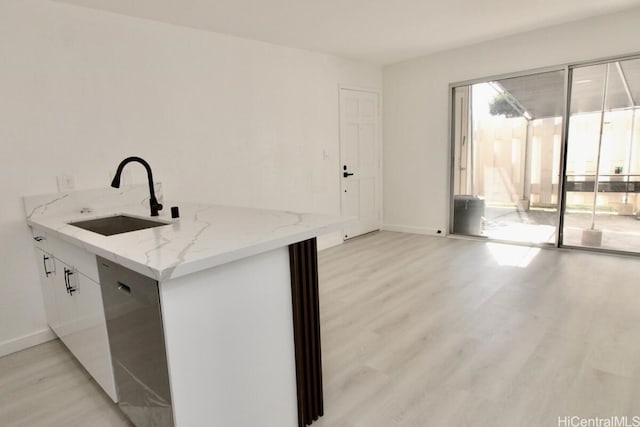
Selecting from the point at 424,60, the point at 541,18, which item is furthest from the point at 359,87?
the point at 541,18

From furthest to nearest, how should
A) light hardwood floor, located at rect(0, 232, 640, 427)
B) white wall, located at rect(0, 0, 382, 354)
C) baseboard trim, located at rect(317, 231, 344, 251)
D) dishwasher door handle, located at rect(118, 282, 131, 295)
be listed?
baseboard trim, located at rect(317, 231, 344, 251) → white wall, located at rect(0, 0, 382, 354) → light hardwood floor, located at rect(0, 232, 640, 427) → dishwasher door handle, located at rect(118, 282, 131, 295)

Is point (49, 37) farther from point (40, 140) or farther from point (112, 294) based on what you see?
point (112, 294)

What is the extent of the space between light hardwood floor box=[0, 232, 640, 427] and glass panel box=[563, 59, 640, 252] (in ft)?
1.69

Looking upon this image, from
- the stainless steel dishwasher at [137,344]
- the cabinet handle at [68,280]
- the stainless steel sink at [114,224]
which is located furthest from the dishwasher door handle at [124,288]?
the stainless steel sink at [114,224]

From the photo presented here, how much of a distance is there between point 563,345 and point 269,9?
333 centimetres

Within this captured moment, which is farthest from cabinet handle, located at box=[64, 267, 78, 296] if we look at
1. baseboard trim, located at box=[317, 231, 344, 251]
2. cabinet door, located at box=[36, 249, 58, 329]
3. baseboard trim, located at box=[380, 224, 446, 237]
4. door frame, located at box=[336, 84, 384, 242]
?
baseboard trim, located at box=[380, 224, 446, 237]

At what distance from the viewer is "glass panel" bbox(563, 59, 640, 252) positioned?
4.03 m

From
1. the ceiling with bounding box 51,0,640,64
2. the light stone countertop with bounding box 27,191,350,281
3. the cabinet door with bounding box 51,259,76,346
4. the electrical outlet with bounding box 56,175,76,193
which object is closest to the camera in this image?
the light stone countertop with bounding box 27,191,350,281

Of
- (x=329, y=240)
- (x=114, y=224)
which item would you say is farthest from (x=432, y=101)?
(x=114, y=224)

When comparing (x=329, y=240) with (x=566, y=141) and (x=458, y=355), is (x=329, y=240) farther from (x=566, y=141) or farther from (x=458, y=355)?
(x=566, y=141)

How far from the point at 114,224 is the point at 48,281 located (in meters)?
0.59

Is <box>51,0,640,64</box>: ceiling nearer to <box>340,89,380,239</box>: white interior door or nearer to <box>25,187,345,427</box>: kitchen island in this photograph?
<box>340,89,380,239</box>: white interior door

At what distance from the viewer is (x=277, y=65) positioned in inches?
167

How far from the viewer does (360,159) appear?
5.49m
